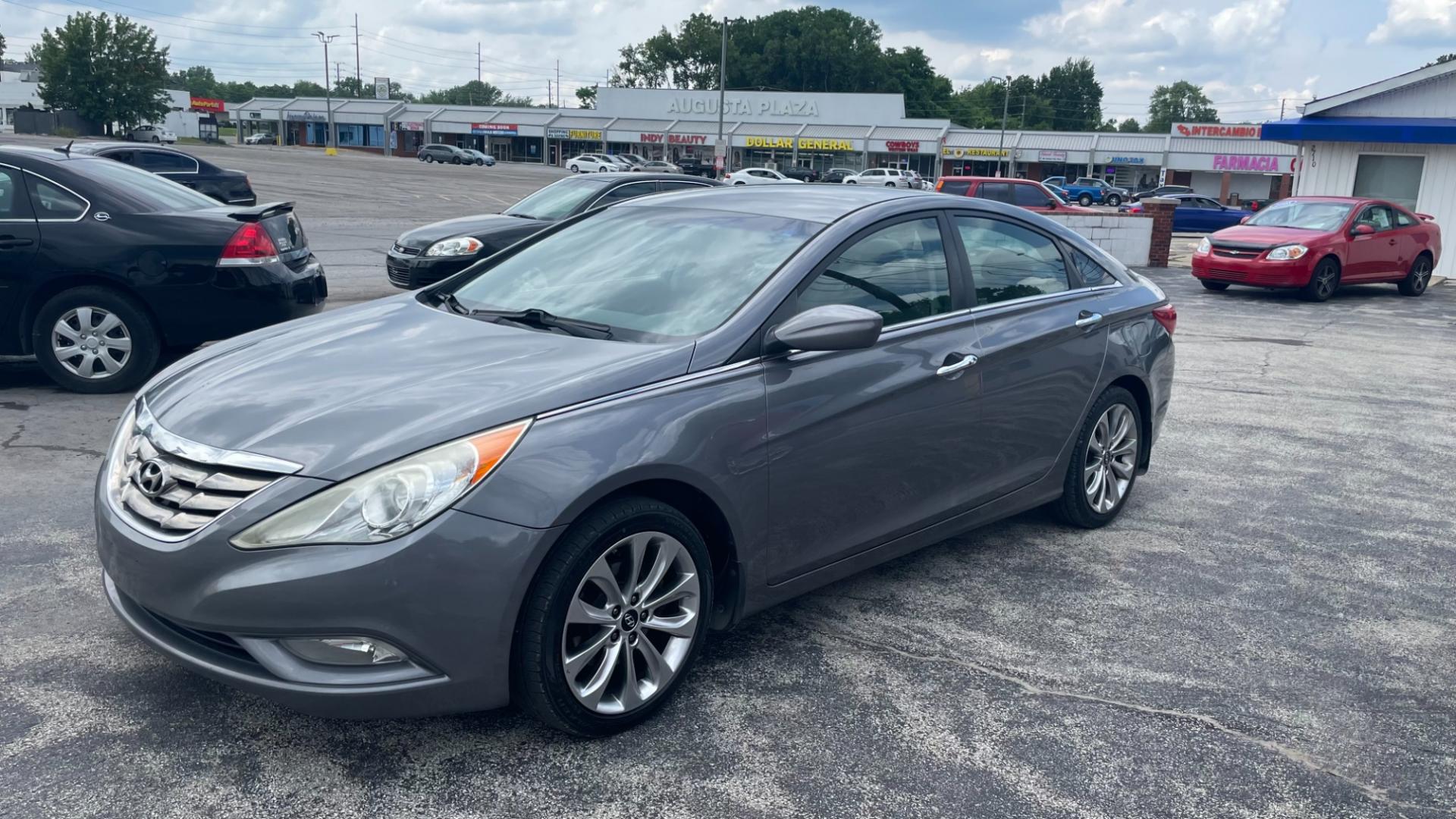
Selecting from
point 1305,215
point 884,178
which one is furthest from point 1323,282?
point 884,178

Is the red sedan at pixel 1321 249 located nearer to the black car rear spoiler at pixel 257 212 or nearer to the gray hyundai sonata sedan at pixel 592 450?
the gray hyundai sonata sedan at pixel 592 450

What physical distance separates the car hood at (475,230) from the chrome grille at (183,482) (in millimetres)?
7917

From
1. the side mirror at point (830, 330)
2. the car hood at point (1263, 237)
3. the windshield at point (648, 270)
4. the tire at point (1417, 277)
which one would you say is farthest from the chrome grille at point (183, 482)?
the tire at point (1417, 277)

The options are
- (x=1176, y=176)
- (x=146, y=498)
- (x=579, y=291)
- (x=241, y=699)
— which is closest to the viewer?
(x=146, y=498)

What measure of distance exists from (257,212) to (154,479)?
490cm

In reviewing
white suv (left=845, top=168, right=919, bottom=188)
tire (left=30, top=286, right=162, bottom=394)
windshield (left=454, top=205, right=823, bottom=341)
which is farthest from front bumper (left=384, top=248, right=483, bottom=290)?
white suv (left=845, top=168, right=919, bottom=188)

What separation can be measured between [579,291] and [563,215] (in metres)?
8.01

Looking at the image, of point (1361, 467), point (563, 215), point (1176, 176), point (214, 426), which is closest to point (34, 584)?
point (214, 426)

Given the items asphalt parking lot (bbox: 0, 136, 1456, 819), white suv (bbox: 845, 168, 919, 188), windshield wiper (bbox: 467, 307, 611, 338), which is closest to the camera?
asphalt parking lot (bbox: 0, 136, 1456, 819)

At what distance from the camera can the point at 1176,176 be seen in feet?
227

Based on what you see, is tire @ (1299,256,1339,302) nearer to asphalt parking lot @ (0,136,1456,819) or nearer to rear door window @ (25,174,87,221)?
asphalt parking lot @ (0,136,1456,819)

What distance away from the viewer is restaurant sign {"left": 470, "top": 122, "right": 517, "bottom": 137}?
84188 mm

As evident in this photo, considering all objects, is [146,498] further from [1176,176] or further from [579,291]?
[1176,176]

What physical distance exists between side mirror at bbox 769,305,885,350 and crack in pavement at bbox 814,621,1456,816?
1087 mm
